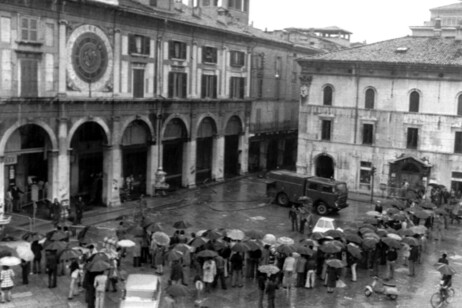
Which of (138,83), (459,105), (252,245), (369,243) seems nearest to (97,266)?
(252,245)

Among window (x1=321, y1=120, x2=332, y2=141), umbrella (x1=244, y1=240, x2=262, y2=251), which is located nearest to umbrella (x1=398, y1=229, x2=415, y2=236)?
umbrella (x1=244, y1=240, x2=262, y2=251)

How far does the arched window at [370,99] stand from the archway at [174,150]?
15412 mm

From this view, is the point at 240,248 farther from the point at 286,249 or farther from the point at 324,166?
the point at 324,166

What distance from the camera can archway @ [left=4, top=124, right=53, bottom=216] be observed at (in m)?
36.2

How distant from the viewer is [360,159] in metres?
51.5

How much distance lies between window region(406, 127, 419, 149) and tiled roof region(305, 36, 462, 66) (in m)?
5.43

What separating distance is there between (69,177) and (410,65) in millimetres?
27797

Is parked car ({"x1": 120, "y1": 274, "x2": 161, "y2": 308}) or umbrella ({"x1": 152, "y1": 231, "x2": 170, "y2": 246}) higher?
umbrella ({"x1": 152, "y1": 231, "x2": 170, "y2": 246})

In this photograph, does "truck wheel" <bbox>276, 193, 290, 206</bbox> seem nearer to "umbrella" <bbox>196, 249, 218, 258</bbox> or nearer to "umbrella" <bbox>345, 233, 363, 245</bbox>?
"umbrella" <bbox>345, 233, 363, 245</bbox>

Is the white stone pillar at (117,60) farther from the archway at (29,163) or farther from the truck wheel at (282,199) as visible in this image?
the truck wheel at (282,199)

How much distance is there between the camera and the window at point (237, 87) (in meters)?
54.6

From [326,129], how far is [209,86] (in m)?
10.8

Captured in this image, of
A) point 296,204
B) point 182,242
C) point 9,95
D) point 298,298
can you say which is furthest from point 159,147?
point 298,298

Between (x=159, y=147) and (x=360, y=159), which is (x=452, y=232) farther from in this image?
(x=159, y=147)
